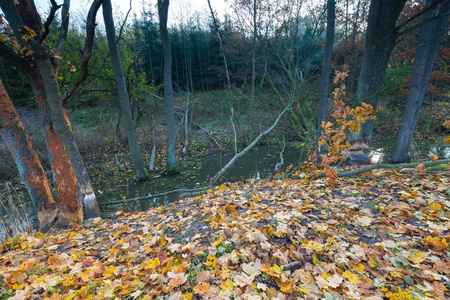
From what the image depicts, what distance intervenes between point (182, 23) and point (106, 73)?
12414 mm

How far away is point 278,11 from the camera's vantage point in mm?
9992

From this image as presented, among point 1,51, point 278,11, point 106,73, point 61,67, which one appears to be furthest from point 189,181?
point 278,11

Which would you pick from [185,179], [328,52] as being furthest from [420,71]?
[185,179]

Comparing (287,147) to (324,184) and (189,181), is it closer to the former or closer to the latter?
(189,181)

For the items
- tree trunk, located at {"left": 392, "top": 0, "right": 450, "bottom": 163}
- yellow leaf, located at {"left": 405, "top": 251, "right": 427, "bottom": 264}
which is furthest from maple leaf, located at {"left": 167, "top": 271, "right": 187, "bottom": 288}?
tree trunk, located at {"left": 392, "top": 0, "right": 450, "bottom": 163}

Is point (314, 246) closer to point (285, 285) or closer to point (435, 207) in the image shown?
point (285, 285)

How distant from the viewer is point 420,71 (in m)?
6.36

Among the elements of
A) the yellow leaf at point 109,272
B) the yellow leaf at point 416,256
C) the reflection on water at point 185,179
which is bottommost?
the reflection on water at point 185,179

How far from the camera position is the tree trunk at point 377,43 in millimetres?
4152

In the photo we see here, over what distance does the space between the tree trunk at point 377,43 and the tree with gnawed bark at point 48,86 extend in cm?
551

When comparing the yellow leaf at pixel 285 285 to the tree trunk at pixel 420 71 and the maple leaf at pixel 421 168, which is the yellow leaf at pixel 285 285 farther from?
the tree trunk at pixel 420 71

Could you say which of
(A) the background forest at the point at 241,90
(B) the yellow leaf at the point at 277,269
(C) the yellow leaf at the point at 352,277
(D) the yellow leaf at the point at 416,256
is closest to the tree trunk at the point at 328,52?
(A) the background forest at the point at 241,90

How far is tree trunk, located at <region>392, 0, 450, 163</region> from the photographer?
19.8ft

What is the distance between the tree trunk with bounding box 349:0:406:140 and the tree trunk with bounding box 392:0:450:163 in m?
2.65
